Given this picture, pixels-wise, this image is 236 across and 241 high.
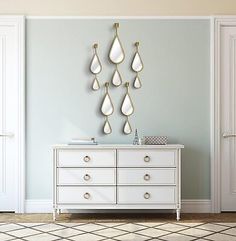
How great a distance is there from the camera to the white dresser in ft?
15.4

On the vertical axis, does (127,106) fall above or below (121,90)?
below

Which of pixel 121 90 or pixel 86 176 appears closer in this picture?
pixel 86 176

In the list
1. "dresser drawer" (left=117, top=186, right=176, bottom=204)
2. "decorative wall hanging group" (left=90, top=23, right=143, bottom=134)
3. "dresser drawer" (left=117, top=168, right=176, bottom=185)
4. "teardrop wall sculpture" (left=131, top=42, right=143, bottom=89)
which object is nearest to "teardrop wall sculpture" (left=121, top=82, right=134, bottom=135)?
"decorative wall hanging group" (left=90, top=23, right=143, bottom=134)

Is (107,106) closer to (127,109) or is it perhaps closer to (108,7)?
(127,109)

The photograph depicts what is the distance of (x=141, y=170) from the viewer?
470cm

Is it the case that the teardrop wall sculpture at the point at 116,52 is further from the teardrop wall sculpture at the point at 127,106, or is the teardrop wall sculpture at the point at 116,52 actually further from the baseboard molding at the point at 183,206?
the baseboard molding at the point at 183,206

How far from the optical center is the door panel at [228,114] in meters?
5.14

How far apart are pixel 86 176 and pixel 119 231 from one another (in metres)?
0.72

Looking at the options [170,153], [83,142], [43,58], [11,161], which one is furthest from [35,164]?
[170,153]

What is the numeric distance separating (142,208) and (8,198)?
5.07ft

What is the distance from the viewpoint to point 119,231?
167 inches

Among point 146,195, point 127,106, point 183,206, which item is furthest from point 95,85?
point 183,206

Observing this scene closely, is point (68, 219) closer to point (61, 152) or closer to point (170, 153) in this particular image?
point (61, 152)

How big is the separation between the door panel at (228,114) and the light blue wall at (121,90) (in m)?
0.18
